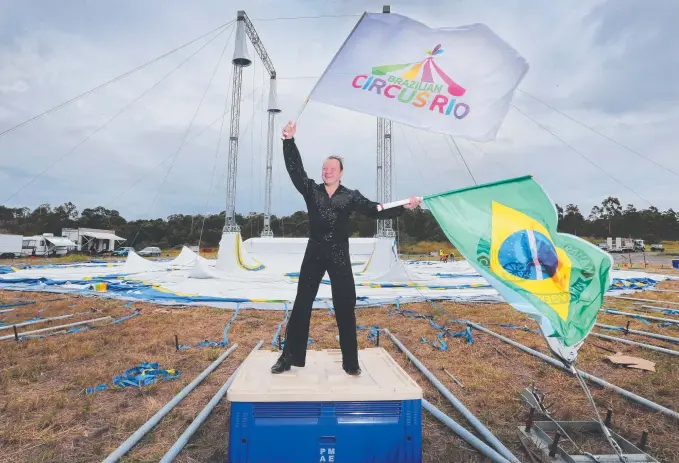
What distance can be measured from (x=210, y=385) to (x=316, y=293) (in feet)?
5.73

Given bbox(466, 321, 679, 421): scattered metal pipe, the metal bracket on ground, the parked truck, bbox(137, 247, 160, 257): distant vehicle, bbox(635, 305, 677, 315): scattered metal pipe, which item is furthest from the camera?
the parked truck

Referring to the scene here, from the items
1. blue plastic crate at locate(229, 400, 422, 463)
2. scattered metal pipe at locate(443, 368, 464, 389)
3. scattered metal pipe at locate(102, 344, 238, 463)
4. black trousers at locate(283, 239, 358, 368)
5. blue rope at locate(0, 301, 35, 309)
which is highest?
black trousers at locate(283, 239, 358, 368)

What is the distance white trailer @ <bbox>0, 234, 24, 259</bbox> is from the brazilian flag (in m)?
37.5

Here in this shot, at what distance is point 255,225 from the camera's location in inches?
1694

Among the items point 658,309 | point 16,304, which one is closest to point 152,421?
point 16,304

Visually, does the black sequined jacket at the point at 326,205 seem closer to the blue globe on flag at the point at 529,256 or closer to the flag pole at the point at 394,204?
the flag pole at the point at 394,204

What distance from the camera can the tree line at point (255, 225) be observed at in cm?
4128

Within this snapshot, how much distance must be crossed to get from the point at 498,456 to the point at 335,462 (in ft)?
3.38

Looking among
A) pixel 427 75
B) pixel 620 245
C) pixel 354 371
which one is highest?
pixel 427 75

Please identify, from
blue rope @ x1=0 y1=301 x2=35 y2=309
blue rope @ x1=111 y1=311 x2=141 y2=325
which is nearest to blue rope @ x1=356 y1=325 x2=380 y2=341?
blue rope @ x1=111 y1=311 x2=141 y2=325

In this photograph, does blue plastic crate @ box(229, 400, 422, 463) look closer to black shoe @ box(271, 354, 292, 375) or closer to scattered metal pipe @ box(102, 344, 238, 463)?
black shoe @ box(271, 354, 292, 375)

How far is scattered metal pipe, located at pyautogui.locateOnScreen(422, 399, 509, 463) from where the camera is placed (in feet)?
Result: 7.93

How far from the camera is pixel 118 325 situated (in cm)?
627

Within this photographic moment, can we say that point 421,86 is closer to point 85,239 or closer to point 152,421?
point 152,421
